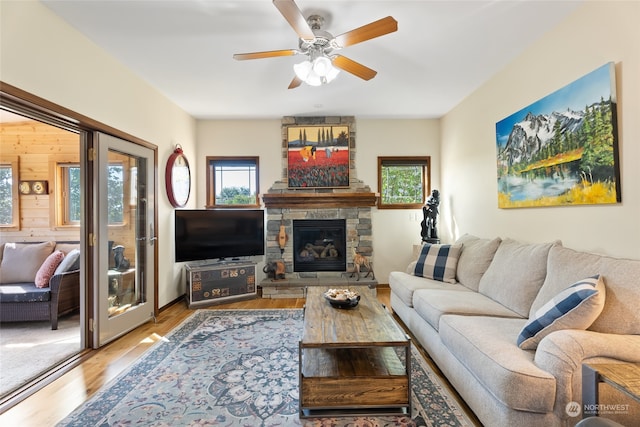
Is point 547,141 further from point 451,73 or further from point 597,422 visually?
point 597,422

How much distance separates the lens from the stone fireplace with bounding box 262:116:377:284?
15.2ft

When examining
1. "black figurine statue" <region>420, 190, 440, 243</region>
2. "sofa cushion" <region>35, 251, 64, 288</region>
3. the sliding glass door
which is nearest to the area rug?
the sliding glass door

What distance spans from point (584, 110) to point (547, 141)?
0.38 meters

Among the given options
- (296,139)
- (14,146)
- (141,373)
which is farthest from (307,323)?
(14,146)

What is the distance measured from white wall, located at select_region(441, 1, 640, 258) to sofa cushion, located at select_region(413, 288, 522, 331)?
0.76 meters

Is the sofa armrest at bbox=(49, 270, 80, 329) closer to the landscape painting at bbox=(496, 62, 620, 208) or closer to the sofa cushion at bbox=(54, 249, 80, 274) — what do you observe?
the sofa cushion at bbox=(54, 249, 80, 274)

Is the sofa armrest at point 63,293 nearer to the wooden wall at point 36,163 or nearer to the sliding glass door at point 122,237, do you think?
the sliding glass door at point 122,237

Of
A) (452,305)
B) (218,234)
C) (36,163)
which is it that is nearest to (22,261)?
(36,163)

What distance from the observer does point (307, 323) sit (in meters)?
2.12

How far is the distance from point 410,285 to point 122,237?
9.92 ft

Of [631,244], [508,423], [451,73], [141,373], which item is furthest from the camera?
[451,73]

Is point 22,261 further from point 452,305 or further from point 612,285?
point 612,285

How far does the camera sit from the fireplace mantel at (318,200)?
4.60 metres

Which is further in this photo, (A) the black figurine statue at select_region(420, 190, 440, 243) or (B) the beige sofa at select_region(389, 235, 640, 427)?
(A) the black figurine statue at select_region(420, 190, 440, 243)
